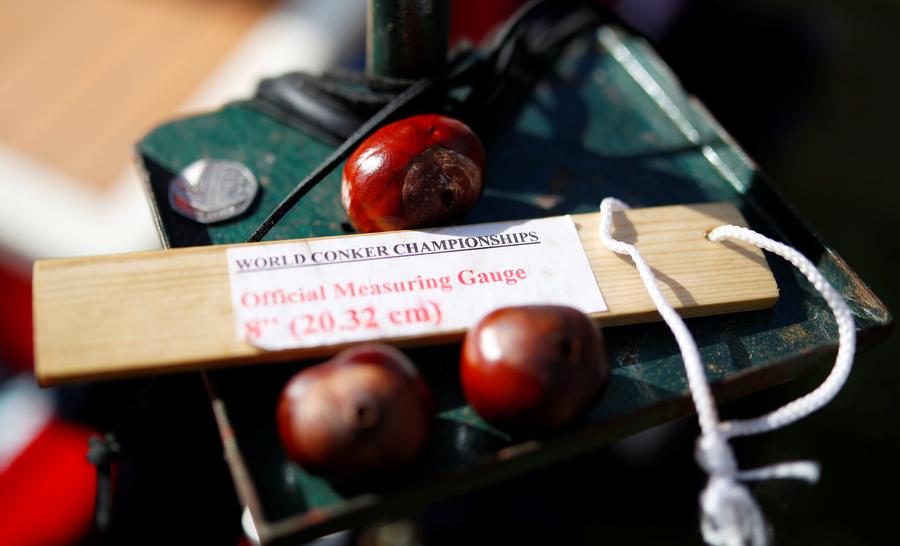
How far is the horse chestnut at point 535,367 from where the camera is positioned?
530 millimetres

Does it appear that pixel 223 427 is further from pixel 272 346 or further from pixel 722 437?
pixel 722 437

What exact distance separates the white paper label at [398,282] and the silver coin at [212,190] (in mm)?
146

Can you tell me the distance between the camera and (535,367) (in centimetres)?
53

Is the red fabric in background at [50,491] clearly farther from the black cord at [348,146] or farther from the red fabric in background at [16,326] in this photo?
the black cord at [348,146]

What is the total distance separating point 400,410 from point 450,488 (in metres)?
0.08

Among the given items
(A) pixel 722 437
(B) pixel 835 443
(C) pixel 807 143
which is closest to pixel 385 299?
(A) pixel 722 437

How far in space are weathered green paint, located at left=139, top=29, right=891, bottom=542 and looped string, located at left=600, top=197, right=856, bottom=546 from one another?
3 cm

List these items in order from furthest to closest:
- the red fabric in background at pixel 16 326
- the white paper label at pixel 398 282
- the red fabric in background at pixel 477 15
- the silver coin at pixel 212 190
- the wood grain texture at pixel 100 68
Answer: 1. the red fabric in background at pixel 477 15
2. the wood grain texture at pixel 100 68
3. the red fabric in background at pixel 16 326
4. the silver coin at pixel 212 190
5. the white paper label at pixel 398 282

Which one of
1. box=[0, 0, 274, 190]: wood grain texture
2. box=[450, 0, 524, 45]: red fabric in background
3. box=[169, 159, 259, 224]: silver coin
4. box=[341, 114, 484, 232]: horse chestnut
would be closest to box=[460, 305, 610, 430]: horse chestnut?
box=[341, 114, 484, 232]: horse chestnut

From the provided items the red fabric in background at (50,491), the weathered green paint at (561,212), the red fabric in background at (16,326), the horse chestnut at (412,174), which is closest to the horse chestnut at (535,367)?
the weathered green paint at (561,212)

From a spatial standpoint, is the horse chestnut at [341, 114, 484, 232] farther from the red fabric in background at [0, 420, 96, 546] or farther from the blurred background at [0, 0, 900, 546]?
the red fabric in background at [0, 420, 96, 546]

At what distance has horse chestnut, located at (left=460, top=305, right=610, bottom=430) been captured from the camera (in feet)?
1.74

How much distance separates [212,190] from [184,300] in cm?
22

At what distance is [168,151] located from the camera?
0.85 metres
